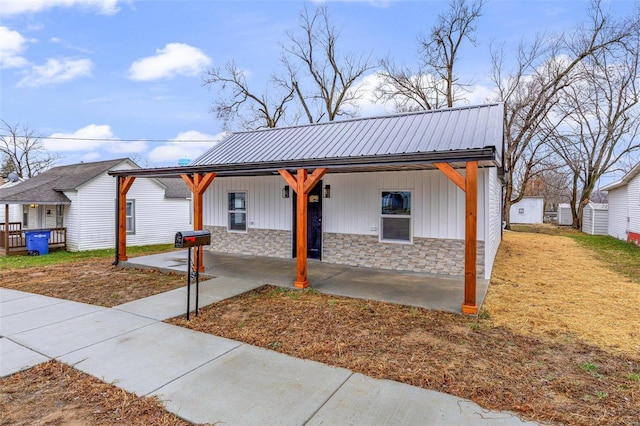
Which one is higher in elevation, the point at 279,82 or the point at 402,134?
the point at 279,82

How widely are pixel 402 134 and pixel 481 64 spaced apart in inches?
703

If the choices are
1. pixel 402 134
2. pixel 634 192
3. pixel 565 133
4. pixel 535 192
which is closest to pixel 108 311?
pixel 402 134

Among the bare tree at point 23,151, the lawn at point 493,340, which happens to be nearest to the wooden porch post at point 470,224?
the lawn at point 493,340

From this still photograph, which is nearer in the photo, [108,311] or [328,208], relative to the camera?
[108,311]

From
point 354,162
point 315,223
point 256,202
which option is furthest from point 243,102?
point 354,162

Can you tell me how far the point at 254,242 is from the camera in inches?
411

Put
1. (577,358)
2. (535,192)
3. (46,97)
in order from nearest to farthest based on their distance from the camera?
1. (577,358)
2. (46,97)
3. (535,192)

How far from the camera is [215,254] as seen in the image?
10703 mm

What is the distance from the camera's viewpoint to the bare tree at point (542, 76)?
1912 cm

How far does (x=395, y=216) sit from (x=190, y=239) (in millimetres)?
4964

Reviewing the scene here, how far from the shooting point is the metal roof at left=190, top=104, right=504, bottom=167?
708cm

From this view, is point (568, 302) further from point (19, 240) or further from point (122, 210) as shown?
point (19, 240)

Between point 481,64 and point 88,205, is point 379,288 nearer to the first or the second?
point 88,205

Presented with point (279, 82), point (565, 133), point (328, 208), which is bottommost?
point (328, 208)
